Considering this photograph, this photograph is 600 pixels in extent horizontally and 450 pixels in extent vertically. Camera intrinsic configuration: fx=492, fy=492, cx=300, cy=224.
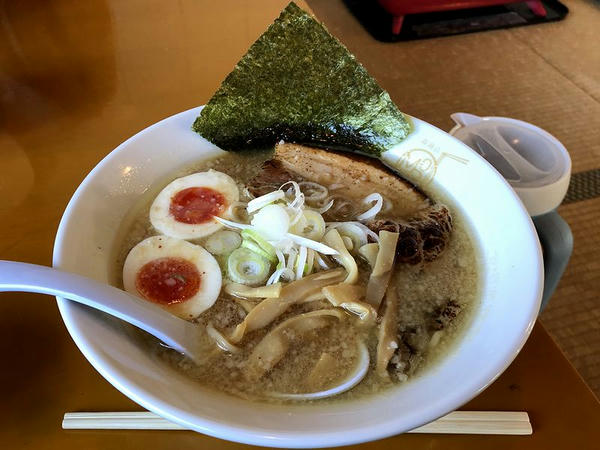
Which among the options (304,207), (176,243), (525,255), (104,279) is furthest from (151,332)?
(525,255)

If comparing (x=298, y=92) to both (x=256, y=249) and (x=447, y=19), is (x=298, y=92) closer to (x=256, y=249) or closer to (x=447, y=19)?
(x=256, y=249)

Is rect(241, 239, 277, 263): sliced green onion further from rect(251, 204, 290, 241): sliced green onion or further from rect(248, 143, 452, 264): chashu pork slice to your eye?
rect(248, 143, 452, 264): chashu pork slice

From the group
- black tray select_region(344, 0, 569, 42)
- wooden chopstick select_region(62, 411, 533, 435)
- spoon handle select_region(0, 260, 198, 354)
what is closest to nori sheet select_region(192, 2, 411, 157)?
spoon handle select_region(0, 260, 198, 354)

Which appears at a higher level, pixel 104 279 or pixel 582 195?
pixel 104 279

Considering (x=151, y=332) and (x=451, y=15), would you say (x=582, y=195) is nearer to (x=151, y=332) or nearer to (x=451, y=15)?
(x=451, y=15)

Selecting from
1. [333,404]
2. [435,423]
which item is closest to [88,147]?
[333,404]

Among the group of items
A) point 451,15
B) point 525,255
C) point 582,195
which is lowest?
point 582,195

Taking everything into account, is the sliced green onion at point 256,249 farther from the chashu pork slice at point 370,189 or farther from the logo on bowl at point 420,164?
the logo on bowl at point 420,164
